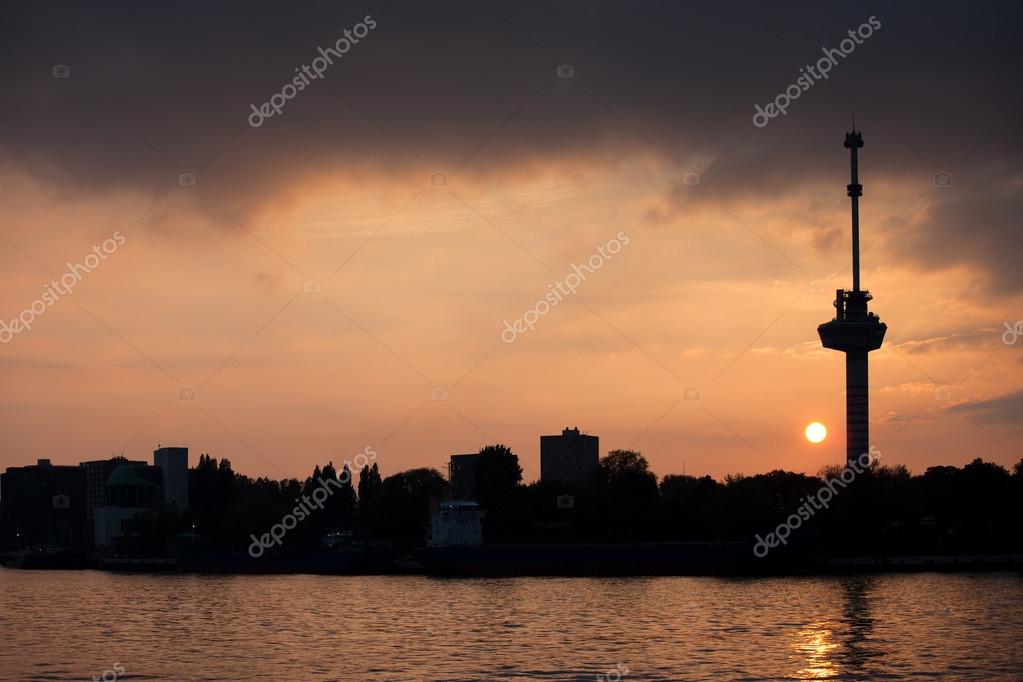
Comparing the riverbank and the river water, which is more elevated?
the river water

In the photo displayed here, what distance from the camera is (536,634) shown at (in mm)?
77062

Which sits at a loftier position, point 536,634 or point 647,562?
point 536,634

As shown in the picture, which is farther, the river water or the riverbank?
the riverbank

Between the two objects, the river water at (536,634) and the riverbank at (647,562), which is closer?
the river water at (536,634)

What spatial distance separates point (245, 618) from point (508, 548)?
78578 millimetres

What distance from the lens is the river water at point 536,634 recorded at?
6134 centimetres

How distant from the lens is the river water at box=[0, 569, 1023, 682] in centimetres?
6134

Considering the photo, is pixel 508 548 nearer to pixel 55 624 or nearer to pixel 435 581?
pixel 435 581

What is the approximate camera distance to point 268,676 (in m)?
60.3

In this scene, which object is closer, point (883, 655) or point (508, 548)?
point (883, 655)

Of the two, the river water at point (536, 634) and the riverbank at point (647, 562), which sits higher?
the river water at point (536, 634)

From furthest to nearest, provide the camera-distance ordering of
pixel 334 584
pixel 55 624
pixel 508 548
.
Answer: pixel 508 548 < pixel 334 584 < pixel 55 624

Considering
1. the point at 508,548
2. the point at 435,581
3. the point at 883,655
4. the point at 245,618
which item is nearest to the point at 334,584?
the point at 435,581

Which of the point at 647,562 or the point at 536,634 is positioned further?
the point at 647,562
